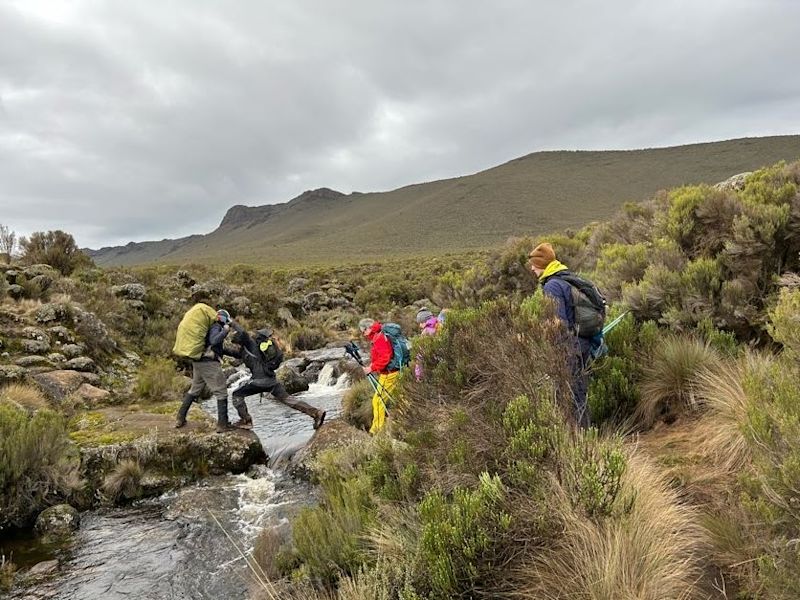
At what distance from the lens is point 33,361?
1061cm

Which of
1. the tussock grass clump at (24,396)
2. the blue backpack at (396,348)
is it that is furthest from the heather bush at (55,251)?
the blue backpack at (396,348)

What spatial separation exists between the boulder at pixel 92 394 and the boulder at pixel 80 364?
759mm

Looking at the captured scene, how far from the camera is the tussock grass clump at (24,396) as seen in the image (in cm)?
827

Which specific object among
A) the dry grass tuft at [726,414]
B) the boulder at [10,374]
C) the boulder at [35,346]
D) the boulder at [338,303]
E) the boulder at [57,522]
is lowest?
the boulder at [57,522]

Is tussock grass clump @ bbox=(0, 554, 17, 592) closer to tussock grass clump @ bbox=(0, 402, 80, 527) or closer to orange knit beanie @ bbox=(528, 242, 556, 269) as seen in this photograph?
tussock grass clump @ bbox=(0, 402, 80, 527)

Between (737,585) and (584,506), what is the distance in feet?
2.72

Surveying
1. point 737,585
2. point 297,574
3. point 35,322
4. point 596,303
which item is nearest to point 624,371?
point 596,303

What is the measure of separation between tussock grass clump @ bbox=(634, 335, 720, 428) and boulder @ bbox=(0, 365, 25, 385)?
10334 mm

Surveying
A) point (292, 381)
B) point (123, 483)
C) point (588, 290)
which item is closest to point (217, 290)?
point (292, 381)

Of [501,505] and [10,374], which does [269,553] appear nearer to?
[501,505]

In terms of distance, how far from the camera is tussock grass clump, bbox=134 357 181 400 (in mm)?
11305

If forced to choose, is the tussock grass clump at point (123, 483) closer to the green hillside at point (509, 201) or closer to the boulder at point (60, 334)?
the boulder at point (60, 334)

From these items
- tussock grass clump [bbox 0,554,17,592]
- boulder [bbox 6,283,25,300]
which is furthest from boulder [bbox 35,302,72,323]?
tussock grass clump [bbox 0,554,17,592]

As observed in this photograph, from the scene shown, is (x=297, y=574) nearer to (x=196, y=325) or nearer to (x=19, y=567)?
(x=19, y=567)
